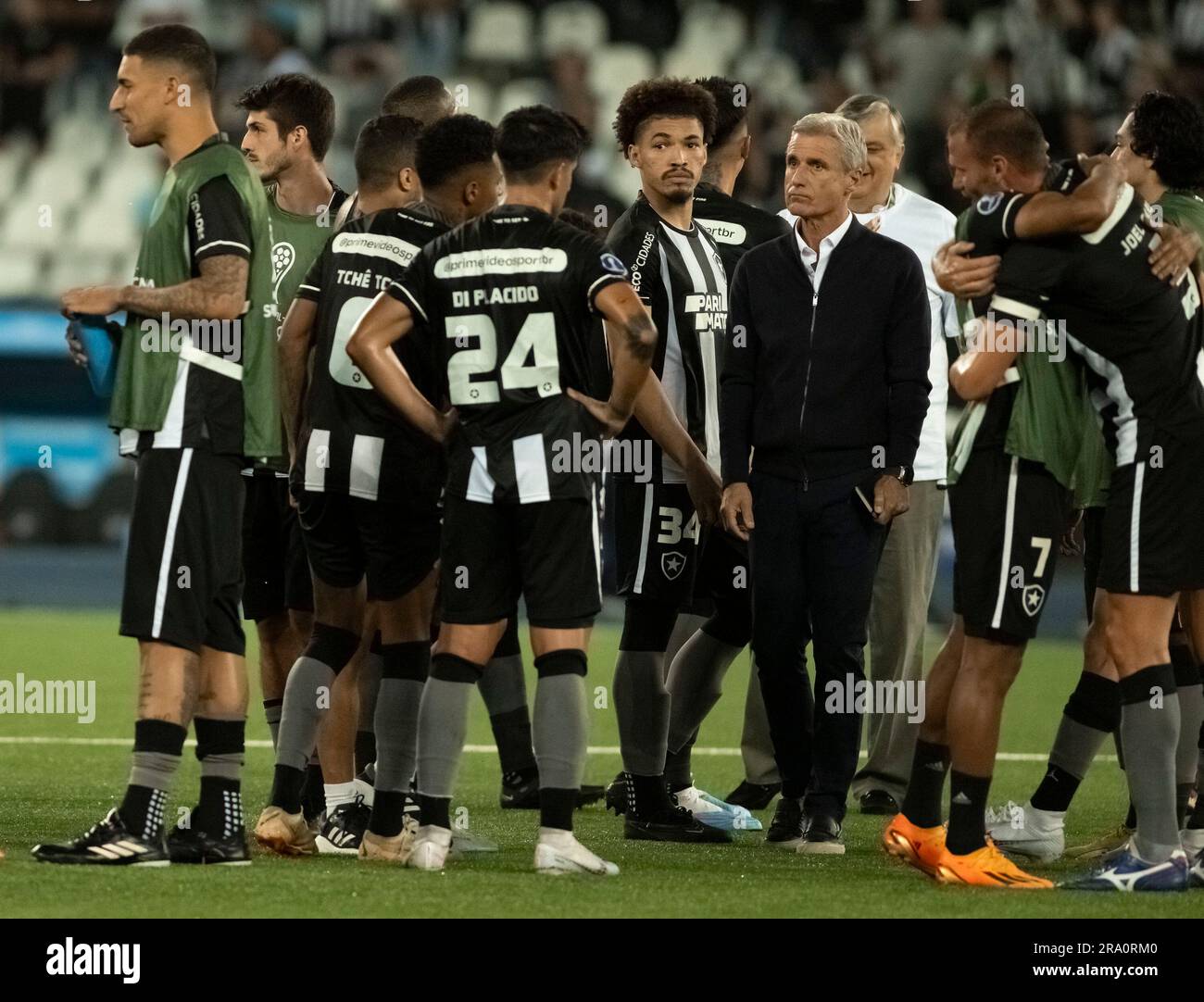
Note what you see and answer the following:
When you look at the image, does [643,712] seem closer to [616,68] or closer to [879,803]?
[879,803]

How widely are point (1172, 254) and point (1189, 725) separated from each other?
160cm

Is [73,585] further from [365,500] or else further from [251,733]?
[365,500]

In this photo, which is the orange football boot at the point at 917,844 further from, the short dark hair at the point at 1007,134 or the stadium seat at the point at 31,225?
the stadium seat at the point at 31,225

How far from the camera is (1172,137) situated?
6.12 m

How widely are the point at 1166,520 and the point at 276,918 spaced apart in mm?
2703

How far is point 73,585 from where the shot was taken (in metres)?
16.2

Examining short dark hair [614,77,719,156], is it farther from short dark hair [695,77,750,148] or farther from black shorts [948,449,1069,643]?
black shorts [948,449,1069,643]

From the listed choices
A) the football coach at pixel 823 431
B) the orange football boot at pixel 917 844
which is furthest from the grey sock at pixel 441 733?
the orange football boot at pixel 917 844

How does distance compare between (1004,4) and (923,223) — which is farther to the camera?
(1004,4)

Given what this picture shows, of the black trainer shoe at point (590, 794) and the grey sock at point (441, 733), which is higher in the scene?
the grey sock at point (441, 733)

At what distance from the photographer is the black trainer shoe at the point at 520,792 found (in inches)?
284

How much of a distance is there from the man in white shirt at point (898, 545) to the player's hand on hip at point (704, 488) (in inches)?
Result: 47.9

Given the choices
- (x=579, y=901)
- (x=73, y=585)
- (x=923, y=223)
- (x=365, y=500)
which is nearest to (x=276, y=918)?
(x=579, y=901)

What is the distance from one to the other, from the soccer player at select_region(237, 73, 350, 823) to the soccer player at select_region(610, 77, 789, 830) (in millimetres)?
1339
